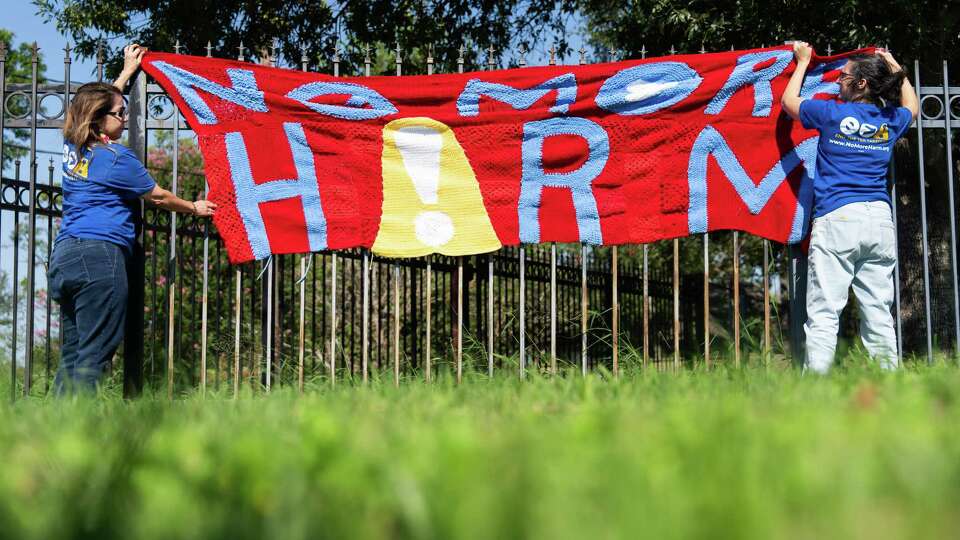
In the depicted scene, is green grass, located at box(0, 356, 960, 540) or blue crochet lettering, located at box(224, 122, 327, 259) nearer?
green grass, located at box(0, 356, 960, 540)

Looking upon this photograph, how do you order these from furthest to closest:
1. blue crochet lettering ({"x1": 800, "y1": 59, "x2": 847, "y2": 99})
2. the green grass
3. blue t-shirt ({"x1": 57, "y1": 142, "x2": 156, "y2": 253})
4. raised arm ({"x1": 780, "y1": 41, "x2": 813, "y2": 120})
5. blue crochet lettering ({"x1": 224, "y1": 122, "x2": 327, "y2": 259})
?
1. blue crochet lettering ({"x1": 800, "y1": 59, "x2": 847, "y2": 99})
2. blue crochet lettering ({"x1": 224, "y1": 122, "x2": 327, "y2": 259})
3. raised arm ({"x1": 780, "y1": 41, "x2": 813, "y2": 120})
4. blue t-shirt ({"x1": 57, "y1": 142, "x2": 156, "y2": 253})
5. the green grass

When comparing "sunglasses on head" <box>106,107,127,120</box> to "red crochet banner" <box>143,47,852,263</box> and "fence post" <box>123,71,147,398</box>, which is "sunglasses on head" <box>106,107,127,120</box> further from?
"red crochet banner" <box>143,47,852,263</box>

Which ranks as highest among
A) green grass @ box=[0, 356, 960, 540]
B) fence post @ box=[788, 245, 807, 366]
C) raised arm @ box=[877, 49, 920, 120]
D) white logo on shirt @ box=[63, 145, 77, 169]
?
raised arm @ box=[877, 49, 920, 120]

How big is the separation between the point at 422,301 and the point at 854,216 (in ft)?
25.0

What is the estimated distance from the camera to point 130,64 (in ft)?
19.9

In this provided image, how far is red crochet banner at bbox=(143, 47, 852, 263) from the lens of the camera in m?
6.14

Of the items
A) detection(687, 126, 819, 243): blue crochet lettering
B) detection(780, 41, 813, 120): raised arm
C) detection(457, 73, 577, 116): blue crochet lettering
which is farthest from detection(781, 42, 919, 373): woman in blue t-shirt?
detection(457, 73, 577, 116): blue crochet lettering

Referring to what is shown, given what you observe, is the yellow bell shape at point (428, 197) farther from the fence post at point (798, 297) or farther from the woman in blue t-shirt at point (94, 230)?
the fence post at point (798, 297)

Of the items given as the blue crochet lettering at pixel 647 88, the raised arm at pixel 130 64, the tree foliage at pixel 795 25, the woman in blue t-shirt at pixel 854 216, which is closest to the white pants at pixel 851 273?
the woman in blue t-shirt at pixel 854 216

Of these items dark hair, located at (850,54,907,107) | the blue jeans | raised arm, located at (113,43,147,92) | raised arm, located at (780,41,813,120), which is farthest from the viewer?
raised arm, located at (113,43,147,92)

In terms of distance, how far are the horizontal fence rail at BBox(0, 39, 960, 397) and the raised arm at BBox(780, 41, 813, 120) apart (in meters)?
0.70

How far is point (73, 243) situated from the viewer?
511cm

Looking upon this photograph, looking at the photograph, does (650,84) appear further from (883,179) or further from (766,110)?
(883,179)

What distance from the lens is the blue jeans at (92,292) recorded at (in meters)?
5.00
